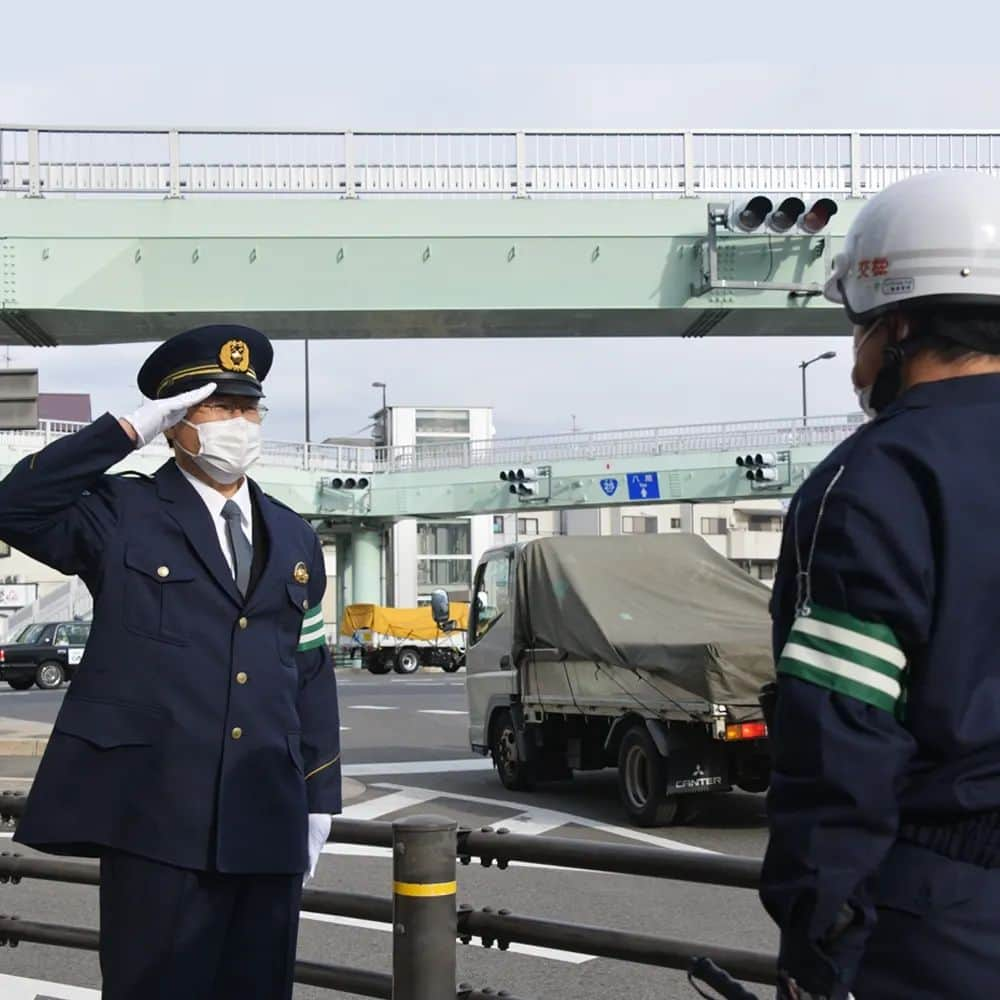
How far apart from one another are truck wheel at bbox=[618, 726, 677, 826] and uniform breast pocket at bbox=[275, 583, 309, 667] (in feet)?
26.8

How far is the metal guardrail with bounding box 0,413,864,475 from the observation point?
4150 centimetres

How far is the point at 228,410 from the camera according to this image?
3938mm

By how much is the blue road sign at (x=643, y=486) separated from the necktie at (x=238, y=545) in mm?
38884

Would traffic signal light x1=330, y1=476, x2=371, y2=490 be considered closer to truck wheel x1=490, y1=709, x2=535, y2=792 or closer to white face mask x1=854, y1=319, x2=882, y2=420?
truck wheel x1=490, y1=709, x2=535, y2=792

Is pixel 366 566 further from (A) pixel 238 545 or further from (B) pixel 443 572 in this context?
(A) pixel 238 545

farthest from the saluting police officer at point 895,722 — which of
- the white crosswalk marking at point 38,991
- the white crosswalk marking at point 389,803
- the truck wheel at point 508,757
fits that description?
the truck wheel at point 508,757

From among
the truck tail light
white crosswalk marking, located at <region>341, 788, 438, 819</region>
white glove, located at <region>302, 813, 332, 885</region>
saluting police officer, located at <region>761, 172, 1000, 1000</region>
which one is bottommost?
white crosswalk marking, located at <region>341, 788, 438, 819</region>

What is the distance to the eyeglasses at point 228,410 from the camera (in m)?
3.91

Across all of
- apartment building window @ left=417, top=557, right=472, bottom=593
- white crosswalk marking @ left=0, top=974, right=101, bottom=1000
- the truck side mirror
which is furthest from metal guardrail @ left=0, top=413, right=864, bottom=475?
apartment building window @ left=417, top=557, right=472, bottom=593

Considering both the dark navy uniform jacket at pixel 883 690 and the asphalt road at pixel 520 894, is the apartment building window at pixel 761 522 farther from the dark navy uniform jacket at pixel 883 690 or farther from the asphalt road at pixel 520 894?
the dark navy uniform jacket at pixel 883 690

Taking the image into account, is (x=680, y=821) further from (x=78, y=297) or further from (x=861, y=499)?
(x=861, y=499)

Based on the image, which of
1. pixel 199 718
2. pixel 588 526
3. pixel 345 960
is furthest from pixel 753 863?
pixel 588 526

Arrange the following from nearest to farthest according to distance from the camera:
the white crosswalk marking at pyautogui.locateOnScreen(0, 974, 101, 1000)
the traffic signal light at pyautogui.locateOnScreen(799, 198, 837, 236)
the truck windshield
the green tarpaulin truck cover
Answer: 1. the white crosswalk marking at pyautogui.locateOnScreen(0, 974, 101, 1000)
2. the green tarpaulin truck cover
3. the traffic signal light at pyautogui.locateOnScreen(799, 198, 837, 236)
4. the truck windshield

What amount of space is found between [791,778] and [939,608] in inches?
12.4
